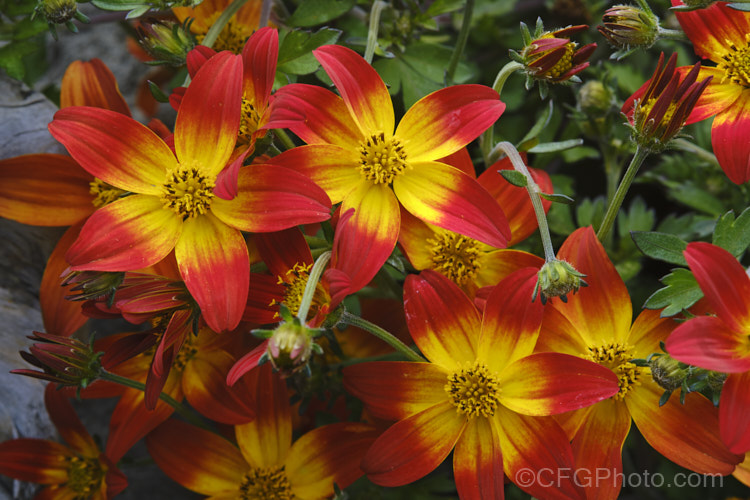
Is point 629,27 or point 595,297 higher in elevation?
point 629,27

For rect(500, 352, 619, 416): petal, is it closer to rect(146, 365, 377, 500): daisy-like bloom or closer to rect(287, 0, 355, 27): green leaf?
rect(146, 365, 377, 500): daisy-like bloom

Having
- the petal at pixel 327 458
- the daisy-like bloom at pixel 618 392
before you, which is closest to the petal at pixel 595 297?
the daisy-like bloom at pixel 618 392

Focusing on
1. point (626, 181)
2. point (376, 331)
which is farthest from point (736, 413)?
point (376, 331)

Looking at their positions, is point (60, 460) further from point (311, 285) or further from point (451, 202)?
point (451, 202)

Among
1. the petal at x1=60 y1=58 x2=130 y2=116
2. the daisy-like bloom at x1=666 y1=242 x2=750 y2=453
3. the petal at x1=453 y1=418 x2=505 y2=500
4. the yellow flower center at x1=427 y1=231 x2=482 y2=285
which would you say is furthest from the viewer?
the petal at x1=60 y1=58 x2=130 y2=116

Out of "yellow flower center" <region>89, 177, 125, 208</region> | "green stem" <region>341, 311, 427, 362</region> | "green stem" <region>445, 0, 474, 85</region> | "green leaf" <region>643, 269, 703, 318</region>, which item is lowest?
"green stem" <region>341, 311, 427, 362</region>

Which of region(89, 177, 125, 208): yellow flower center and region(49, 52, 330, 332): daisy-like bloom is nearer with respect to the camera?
region(49, 52, 330, 332): daisy-like bloom

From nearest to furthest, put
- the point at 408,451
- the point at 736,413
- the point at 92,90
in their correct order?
the point at 736,413 → the point at 408,451 → the point at 92,90

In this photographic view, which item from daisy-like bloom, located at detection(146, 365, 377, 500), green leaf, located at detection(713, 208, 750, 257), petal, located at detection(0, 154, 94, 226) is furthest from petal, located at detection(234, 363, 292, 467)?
green leaf, located at detection(713, 208, 750, 257)
